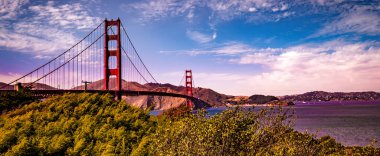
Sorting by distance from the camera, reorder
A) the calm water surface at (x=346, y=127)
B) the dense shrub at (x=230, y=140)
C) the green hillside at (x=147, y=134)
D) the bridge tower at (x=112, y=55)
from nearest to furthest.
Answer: the dense shrub at (x=230, y=140), the green hillside at (x=147, y=134), the bridge tower at (x=112, y=55), the calm water surface at (x=346, y=127)

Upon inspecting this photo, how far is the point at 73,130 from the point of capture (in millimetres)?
13305

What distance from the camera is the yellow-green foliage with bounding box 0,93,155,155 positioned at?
36.0 feet

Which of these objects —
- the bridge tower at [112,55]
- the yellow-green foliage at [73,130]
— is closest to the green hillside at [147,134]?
the yellow-green foliage at [73,130]

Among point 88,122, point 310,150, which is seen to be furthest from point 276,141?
point 88,122

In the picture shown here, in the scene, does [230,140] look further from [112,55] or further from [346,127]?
[346,127]

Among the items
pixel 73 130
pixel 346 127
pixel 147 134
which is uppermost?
pixel 73 130

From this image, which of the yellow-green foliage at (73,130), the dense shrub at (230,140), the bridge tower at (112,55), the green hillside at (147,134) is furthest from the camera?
the bridge tower at (112,55)

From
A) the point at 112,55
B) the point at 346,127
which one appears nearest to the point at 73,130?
the point at 112,55

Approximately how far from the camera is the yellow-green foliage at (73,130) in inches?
432

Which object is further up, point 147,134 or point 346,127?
point 147,134

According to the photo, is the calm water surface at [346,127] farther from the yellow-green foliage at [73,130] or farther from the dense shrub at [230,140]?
the yellow-green foliage at [73,130]

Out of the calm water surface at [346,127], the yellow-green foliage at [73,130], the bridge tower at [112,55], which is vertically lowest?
the calm water surface at [346,127]

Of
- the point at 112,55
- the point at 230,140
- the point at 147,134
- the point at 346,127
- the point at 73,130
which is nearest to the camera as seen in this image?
the point at 230,140

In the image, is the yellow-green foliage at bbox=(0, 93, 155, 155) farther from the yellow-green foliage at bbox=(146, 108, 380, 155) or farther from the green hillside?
the yellow-green foliage at bbox=(146, 108, 380, 155)
